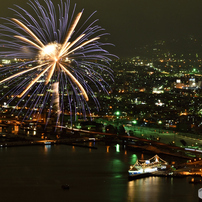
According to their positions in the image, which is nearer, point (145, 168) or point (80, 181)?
point (80, 181)

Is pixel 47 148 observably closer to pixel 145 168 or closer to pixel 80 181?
pixel 145 168

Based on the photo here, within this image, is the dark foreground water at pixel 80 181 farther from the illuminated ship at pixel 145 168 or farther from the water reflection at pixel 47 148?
the water reflection at pixel 47 148

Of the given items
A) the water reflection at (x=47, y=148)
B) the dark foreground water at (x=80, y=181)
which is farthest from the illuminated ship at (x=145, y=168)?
the water reflection at (x=47, y=148)

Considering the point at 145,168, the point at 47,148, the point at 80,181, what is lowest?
the point at 80,181

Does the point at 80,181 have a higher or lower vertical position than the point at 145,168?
lower

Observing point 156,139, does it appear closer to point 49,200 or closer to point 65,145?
point 65,145

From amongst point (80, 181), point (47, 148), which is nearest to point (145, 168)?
point (80, 181)

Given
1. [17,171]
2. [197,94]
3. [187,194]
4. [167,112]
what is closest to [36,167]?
[17,171]

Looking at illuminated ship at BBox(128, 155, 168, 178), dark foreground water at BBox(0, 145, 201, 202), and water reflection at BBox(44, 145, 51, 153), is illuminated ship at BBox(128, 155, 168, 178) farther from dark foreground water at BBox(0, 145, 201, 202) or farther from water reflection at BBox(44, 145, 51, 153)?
water reflection at BBox(44, 145, 51, 153)
